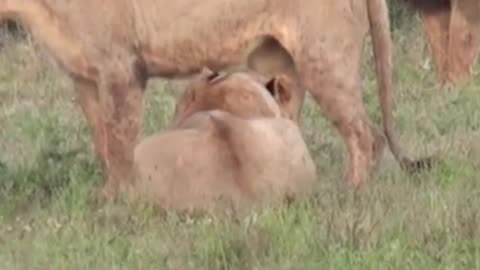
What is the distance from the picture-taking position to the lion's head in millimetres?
8117

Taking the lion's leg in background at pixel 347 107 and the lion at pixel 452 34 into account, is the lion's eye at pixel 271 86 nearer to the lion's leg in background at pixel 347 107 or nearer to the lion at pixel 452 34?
the lion's leg in background at pixel 347 107

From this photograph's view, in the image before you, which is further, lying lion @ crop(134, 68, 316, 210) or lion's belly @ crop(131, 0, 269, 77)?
lion's belly @ crop(131, 0, 269, 77)

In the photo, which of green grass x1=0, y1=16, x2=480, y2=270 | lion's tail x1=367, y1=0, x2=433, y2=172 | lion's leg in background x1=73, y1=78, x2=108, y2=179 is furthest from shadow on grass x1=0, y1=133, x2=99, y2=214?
lion's tail x1=367, y1=0, x2=433, y2=172

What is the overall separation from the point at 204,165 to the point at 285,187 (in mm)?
371

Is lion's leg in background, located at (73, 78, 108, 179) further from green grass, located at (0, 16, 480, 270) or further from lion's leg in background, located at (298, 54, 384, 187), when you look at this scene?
lion's leg in background, located at (298, 54, 384, 187)

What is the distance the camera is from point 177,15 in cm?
826

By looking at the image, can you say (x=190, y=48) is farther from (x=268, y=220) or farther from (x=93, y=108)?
(x=268, y=220)

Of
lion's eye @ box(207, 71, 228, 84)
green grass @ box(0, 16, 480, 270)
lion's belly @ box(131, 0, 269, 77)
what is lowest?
green grass @ box(0, 16, 480, 270)

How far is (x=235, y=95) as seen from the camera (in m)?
8.17

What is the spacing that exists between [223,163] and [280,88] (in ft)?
3.34

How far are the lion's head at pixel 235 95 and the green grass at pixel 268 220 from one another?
428mm

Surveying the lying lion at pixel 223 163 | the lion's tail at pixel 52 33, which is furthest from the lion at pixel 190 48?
the lying lion at pixel 223 163

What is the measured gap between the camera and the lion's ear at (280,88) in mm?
8414

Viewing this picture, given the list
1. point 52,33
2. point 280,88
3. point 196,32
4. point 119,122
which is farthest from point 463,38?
point 52,33
